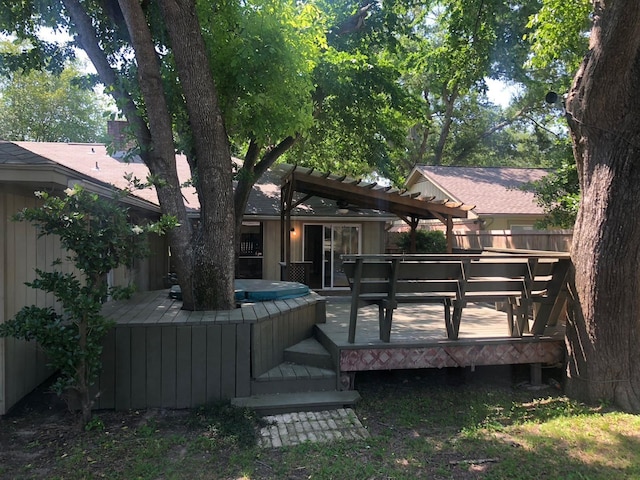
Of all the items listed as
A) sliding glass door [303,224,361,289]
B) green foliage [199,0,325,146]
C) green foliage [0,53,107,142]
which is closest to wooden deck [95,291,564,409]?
green foliage [199,0,325,146]

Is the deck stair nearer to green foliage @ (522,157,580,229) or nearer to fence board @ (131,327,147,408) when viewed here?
fence board @ (131,327,147,408)

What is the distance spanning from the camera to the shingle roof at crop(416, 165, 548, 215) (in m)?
16.4

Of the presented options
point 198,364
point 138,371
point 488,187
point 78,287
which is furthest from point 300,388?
point 488,187

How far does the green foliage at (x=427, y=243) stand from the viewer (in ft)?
49.7

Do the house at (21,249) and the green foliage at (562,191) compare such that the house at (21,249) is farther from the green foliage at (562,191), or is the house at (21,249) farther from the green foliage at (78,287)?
the green foliage at (562,191)

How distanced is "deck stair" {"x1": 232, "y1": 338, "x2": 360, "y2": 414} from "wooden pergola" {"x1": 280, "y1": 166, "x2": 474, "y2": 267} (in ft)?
14.2

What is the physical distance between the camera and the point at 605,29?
4551 millimetres

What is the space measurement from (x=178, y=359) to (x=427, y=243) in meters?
11.8

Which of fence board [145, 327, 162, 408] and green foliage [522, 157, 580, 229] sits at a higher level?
green foliage [522, 157, 580, 229]

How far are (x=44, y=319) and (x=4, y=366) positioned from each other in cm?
104

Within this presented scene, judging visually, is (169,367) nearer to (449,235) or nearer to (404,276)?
(404,276)

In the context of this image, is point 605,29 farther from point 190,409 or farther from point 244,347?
point 190,409

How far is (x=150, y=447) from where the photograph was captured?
12.3 feet

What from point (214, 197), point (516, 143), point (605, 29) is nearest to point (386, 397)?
point (214, 197)
